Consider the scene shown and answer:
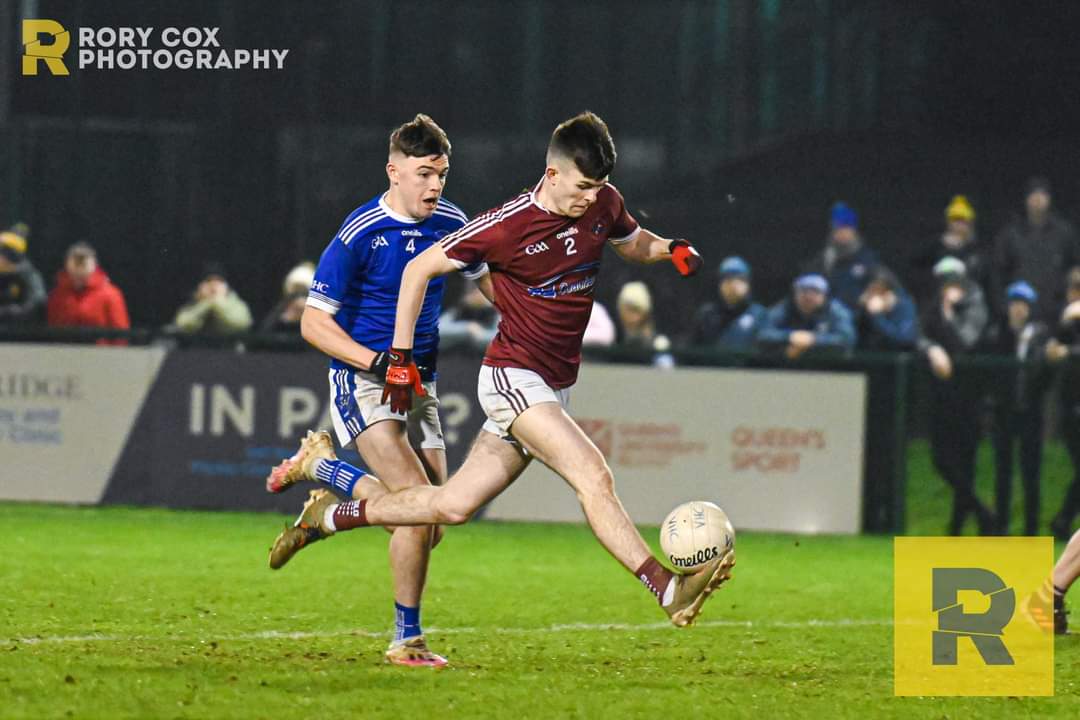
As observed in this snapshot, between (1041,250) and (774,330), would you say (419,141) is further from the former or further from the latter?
(1041,250)

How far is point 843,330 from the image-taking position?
Result: 15430mm

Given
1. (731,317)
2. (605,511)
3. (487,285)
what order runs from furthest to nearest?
(731,317) < (487,285) < (605,511)

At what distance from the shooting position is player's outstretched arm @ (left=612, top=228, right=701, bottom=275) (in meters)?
8.17

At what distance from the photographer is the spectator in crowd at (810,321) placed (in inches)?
598

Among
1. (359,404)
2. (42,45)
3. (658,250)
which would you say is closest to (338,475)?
(359,404)

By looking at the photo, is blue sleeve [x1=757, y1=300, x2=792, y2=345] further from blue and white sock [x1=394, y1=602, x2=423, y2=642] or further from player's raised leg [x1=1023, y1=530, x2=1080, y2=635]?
blue and white sock [x1=394, y1=602, x2=423, y2=642]

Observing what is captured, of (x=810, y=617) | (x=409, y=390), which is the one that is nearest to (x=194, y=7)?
(x=810, y=617)

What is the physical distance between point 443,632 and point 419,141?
8.32ft

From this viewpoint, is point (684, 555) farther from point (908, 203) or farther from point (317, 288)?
point (908, 203)

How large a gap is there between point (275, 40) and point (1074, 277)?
1155 centimetres

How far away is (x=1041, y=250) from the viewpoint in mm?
18047

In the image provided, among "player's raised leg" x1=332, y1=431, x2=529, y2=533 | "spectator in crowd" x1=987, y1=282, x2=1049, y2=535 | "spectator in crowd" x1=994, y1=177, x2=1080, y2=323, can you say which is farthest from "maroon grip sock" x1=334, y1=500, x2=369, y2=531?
"spectator in crowd" x1=994, y1=177, x2=1080, y2=323

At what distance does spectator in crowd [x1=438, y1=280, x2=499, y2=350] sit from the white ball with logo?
7.47m

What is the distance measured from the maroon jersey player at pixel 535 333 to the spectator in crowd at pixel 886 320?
7780 mm
